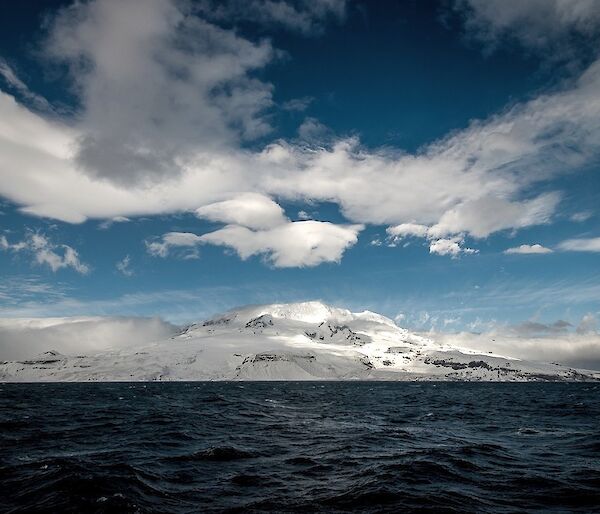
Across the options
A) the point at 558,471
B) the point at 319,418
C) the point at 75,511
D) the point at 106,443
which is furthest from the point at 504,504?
the point at 319,418

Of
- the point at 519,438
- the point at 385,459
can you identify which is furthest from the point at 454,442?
the point at 385,459

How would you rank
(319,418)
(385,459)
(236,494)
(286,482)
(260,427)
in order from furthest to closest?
(319,418) < (260,427) < (385,459) < (286,482) < (236,494)

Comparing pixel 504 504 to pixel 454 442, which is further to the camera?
pixel 454 442

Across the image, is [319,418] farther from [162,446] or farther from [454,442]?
[162,446]

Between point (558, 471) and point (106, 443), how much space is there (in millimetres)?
30253

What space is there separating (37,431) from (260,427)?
20.0 m

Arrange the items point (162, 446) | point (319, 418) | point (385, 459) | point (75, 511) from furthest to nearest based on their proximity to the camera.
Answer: point (319, 418) → point (162, 446) → point (385, 459) → point (75, 511)

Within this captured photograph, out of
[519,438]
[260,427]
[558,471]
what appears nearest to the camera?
[558,471]

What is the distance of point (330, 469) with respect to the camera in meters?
23.6

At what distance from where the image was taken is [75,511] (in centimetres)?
1592

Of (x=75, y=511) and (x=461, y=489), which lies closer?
(x=75, y=511)

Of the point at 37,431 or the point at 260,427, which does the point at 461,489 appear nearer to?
the point at 260,427

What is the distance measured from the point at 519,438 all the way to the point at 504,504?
865 inches

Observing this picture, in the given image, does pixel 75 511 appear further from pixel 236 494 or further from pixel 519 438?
pixel 519 438
